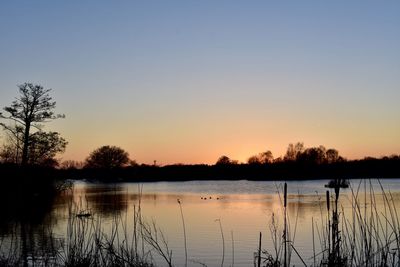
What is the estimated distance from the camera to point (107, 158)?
101688 millimetres

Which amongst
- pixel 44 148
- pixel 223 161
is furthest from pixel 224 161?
pixel 44 148

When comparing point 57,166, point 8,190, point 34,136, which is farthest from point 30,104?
point 8,190

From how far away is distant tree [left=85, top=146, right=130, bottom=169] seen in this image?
10094cm

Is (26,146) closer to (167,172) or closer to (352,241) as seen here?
(352,241)

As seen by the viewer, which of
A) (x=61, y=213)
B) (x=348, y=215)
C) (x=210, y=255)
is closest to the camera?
(x=210, y=255)

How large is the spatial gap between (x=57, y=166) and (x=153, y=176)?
7300 centimetres

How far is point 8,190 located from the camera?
30703mm

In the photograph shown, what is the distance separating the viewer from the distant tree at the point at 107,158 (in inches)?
3974

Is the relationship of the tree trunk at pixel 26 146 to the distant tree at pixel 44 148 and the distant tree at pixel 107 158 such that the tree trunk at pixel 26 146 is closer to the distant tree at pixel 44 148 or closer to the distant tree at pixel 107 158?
the distant tree at pixel 44 148

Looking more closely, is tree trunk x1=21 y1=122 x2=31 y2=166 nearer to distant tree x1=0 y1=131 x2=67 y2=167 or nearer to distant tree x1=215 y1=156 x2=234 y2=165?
distant tree x1=0 y1=131 x2=67 y2=167

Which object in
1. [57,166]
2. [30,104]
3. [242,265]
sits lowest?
[242,265]

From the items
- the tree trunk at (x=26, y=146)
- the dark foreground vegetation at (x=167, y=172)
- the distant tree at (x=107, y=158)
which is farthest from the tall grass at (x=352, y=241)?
the distant tree at (x=107, y=158)

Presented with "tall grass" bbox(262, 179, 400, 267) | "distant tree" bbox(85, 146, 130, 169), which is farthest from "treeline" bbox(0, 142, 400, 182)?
"tall grass" bbox(262, 179, 400, 267)

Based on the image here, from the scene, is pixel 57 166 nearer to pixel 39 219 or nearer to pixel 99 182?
pixel 39 219
